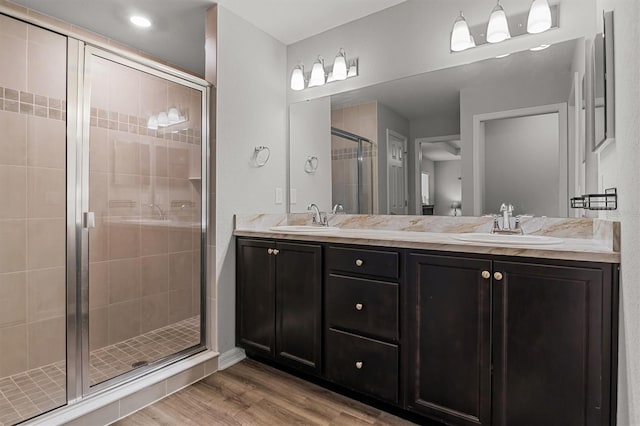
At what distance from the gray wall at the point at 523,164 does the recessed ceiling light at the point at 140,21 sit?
250 centimetres

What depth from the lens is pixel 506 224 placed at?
1928 millimetres

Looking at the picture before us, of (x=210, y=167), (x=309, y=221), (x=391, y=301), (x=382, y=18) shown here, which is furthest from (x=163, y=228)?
(x=382, y=18)

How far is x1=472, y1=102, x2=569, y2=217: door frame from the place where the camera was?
1854mm

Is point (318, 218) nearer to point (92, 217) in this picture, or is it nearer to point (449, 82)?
point (449, 82)

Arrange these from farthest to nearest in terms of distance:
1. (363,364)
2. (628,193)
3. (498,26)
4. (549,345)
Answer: (498,26) < (363,364) < (549,345) < (628,193)

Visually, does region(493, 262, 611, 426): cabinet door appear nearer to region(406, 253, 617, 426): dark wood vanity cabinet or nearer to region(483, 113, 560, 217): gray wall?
region(406, 253, 617, 426): dark wood vanity cabinet

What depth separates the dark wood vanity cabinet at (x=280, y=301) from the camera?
2037mm

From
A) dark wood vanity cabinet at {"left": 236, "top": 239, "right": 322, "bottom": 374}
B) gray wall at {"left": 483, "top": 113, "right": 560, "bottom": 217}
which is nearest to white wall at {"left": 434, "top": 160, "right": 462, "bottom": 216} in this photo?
gray wall at {"left": 483, "top": 113, "right": 560, "bottom": 217}

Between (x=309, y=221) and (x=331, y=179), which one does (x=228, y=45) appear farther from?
(x=309, y=221)

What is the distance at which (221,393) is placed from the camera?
202 cm

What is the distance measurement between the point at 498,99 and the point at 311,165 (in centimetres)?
145

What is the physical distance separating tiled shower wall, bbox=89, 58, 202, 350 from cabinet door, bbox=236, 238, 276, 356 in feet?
1.01

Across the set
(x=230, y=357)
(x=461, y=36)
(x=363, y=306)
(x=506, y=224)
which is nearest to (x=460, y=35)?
(x=461, y=36)

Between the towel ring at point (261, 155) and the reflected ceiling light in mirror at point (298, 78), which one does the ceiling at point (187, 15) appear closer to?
the reflected ceiling light in mirror at point (298, 78)
